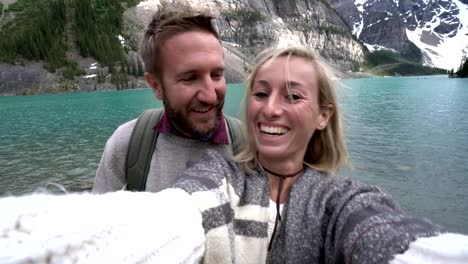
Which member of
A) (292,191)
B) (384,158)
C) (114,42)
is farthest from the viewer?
(114,42)

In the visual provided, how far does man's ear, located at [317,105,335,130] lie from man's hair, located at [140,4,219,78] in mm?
936

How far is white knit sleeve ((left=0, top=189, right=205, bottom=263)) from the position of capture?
0.80 meters

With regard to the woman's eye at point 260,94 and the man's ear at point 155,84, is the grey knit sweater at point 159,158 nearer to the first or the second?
the man's ear at point 155,84

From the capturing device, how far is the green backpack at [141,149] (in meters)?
2.52

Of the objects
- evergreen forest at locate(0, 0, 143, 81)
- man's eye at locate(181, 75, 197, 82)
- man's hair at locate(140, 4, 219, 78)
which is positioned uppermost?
evergreen forest at locate(0, 0, 143, 81)

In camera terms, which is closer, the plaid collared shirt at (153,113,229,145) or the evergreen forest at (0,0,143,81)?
the plaid collared shirt at (153,113,229,145)

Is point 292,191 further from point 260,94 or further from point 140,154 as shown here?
point 140,154

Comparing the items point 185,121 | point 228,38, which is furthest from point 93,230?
point 228,38

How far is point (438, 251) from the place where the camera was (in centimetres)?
104

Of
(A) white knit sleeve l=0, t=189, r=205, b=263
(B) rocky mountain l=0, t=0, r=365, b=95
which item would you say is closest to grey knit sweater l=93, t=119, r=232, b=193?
(A) white knit sleeve l=0, t=189, r=205, b=263

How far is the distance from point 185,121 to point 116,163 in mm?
653

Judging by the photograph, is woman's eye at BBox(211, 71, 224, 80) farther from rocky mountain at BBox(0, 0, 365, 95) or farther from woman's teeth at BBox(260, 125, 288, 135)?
rocky mountain at BBox(0, 0, 365, 95)

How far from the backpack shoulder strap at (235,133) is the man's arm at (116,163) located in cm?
76

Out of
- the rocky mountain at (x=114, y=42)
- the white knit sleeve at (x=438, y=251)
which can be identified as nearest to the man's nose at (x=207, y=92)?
the white knit sleeve at (x=438, y=251)
